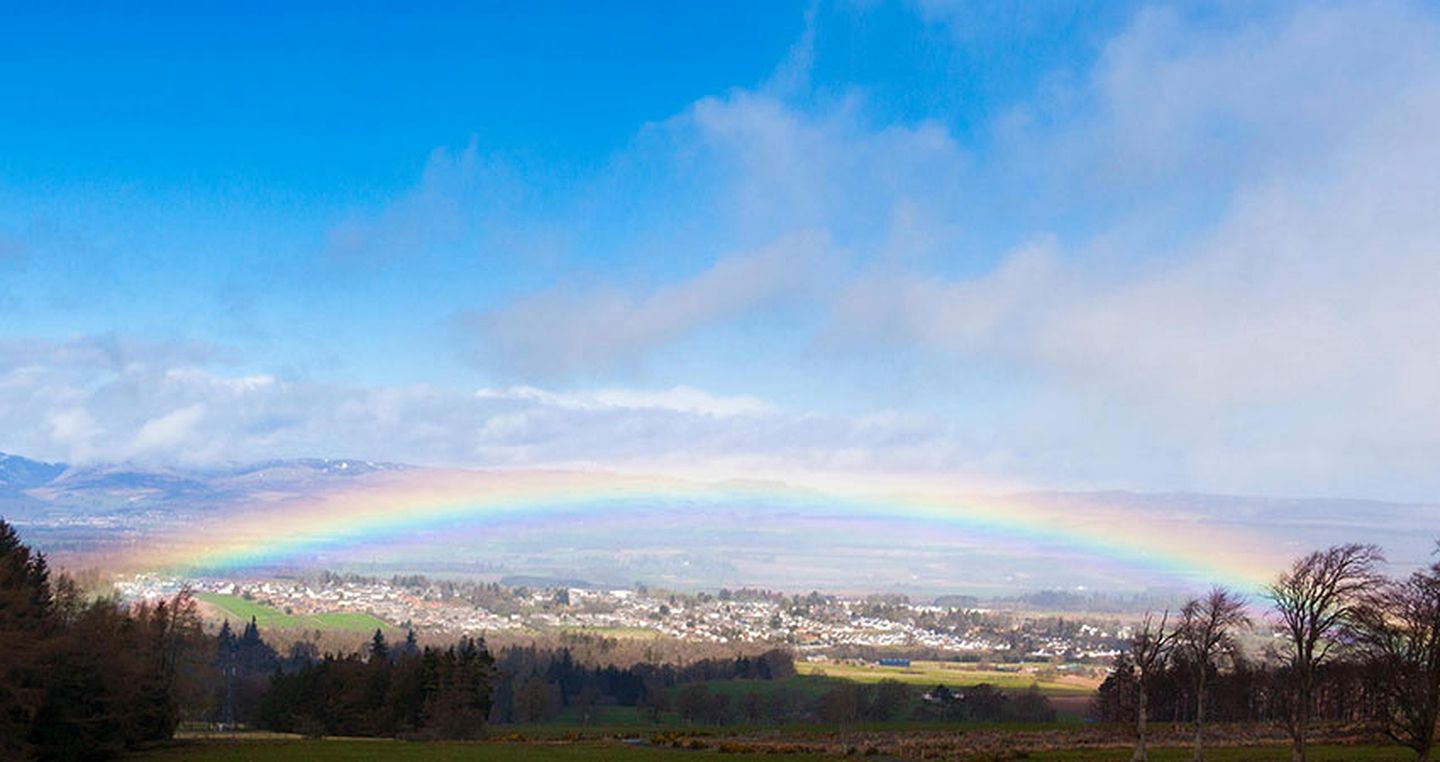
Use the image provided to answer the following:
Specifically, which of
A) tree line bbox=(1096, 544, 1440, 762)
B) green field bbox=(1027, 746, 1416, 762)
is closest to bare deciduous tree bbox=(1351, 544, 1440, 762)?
tree line bbox=(1096, 544, 1440, 762)

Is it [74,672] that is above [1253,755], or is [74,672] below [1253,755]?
above

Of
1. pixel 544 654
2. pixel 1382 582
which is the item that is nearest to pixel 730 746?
pixel 1382 582

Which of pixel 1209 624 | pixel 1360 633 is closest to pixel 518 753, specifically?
pixel 1209 624

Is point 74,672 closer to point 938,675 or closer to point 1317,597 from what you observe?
point 1317,597

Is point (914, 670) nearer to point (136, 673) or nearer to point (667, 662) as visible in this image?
point (667, 662)

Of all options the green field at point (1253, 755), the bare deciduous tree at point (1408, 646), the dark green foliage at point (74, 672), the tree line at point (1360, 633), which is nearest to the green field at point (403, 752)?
the dark green foliage at point (74, 672)

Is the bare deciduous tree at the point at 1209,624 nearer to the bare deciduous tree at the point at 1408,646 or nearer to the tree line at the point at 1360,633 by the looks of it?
the tree line at the point at 1360,633
